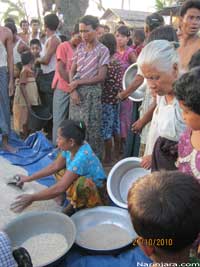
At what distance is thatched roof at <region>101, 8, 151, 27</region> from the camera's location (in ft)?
53.8

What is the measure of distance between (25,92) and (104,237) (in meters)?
2.64

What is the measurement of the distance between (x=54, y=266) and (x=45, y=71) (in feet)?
9.58

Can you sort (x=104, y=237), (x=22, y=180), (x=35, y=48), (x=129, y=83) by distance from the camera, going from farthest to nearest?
(x=35, y=48) → (x=129, y=83) → (x=22, y=180) → (x=104, y=237)

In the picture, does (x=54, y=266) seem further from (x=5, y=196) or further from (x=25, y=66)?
(x=25, y=66)

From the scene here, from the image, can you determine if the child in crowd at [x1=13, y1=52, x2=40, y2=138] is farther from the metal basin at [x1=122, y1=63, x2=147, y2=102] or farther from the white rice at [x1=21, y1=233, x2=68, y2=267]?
the white rice at [x1=21, y1=233, x2=68, y2=267]

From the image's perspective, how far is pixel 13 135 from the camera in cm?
441

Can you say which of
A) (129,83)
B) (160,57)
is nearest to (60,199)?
(129,83)

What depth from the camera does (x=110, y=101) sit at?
366 centimetres

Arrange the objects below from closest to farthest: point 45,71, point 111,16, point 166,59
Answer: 1. point 166,59
2. point 45,71
3. point 111,16

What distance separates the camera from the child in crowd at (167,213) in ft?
3.06

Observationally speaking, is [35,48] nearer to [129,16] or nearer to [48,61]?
[48,61]

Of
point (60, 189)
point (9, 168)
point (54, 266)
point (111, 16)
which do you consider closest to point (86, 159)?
point (60, 189)

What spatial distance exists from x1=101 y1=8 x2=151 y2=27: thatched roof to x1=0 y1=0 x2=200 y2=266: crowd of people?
1175 cm

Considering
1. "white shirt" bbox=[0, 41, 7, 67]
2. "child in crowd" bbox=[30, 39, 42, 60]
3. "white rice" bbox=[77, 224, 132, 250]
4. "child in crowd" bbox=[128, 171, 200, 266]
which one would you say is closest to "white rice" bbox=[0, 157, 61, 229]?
"white rice" bbox=[77, 224, 132, 250]
